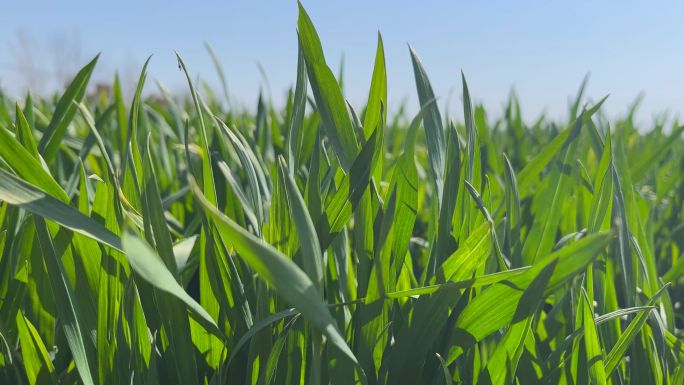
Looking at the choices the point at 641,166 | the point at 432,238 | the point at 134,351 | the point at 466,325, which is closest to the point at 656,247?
the point at 641,166

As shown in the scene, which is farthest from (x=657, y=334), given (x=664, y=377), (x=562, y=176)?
(x=562, y=176)

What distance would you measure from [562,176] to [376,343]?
333 mm

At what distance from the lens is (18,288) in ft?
2.06

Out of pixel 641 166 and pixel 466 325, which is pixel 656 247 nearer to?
pixel 641 166

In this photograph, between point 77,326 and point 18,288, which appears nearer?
point 77,326

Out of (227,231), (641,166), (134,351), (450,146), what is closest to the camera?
(227,231)

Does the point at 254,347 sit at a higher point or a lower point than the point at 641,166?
lower

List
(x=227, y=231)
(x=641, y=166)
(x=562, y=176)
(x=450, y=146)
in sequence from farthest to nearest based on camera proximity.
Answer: (x=641, y=166) → (x=562, y=176) → (x=450, y=146) → (x=227, y=231)

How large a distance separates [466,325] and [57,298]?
30 centimetres

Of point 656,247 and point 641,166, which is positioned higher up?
point 641,166

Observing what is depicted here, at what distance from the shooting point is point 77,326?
0.49m

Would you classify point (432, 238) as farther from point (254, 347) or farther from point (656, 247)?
point (656, 247)

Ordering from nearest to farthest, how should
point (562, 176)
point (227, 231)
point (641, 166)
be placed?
point (227, 231) → point (562, 176) → point (641, 166)

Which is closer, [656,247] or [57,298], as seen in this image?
[57,298]
